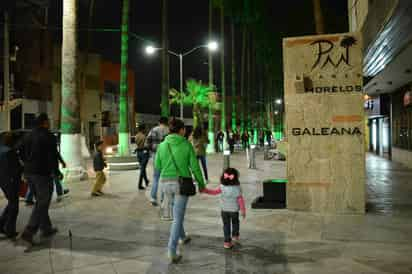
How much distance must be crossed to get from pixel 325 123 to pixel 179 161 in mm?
3995

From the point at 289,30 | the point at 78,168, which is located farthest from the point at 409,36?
the point at 289,30

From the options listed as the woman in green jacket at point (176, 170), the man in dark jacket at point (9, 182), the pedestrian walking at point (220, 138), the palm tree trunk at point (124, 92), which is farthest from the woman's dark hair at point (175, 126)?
the pedestrian walking at point (220, 138)

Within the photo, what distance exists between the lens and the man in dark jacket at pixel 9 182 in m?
6.45

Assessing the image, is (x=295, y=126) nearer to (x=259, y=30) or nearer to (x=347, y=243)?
(x=347, y=243)

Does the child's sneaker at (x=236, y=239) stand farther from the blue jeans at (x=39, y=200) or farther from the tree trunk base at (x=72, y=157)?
the tree trunk base at (x=72, y=157)

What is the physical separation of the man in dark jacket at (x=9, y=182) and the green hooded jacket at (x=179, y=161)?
8.77 ft

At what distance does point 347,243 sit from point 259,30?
33.7 meters

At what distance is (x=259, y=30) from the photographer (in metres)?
37.7

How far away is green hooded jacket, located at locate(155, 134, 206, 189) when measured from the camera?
522 centimetres

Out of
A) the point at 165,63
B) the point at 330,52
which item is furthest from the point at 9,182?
the point at 165,63

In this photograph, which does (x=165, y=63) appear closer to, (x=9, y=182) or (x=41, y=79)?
(x=9, y=182)

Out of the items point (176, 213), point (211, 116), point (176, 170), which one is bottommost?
point (176, 213)

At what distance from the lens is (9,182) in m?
6.49

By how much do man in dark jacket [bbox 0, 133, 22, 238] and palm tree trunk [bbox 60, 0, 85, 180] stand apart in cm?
706
